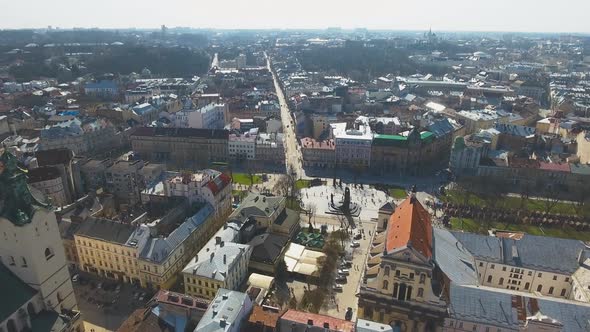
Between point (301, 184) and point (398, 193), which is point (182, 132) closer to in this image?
point (301, 184)

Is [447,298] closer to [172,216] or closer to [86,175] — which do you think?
[172,216]

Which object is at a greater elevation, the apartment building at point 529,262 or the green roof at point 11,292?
the green roof at point 11,292

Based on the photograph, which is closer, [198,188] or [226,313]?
[226,313]

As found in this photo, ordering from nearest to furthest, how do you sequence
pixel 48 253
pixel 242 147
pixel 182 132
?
pixel 48 253 < pixel 242 147 < pixel 182 132

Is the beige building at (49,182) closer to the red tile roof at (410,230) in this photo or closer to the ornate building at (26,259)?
the ornate building at (26,259)

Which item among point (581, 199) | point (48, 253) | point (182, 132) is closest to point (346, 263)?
point (48, 253)

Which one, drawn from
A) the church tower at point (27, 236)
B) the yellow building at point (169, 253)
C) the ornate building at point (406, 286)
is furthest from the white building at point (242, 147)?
the church tower at point (27, 236)

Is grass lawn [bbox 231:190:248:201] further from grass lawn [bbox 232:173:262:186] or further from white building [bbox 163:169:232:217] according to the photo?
white building [bbox 163:169:232:217]
